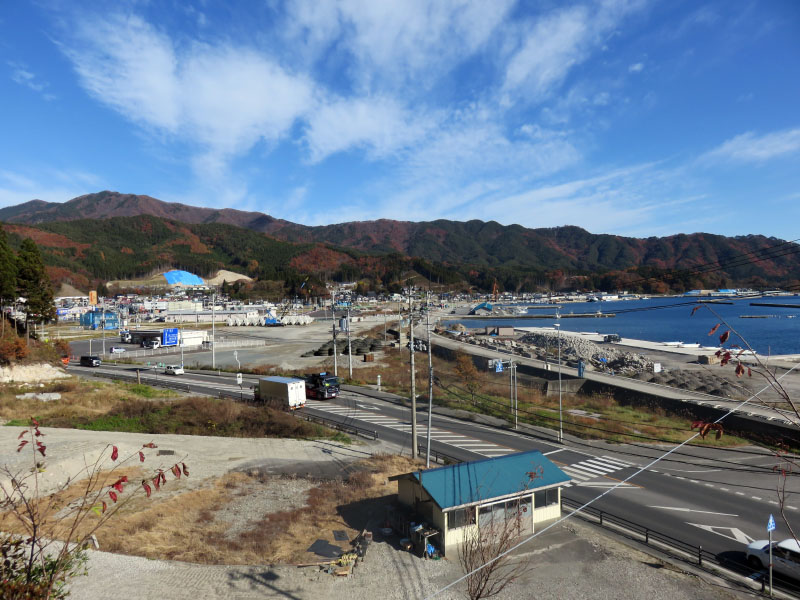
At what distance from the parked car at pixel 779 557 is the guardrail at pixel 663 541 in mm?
283

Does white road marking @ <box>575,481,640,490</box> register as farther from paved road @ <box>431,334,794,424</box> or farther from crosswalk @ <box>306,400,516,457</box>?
paved road @ <box>431,334,794,424</box>

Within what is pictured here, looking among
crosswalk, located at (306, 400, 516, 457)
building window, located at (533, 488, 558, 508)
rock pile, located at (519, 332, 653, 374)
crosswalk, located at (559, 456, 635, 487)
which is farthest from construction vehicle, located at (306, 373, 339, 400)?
rock pile, located at (519, 332, 653, 374)

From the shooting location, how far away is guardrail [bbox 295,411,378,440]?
29.2 metres

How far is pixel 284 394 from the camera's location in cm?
3409

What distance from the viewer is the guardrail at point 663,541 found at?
1403cm

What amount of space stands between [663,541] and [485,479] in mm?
6546

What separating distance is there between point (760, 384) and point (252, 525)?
2108 inches

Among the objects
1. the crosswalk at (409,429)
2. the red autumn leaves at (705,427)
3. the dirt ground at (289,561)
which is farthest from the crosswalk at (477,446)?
the red autumn leaves at (705,427)

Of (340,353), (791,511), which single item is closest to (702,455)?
(791,511)

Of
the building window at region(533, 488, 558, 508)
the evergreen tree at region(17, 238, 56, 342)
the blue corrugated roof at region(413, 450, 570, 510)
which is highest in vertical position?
the evergreen tree at region(17, 238, 56, 342)

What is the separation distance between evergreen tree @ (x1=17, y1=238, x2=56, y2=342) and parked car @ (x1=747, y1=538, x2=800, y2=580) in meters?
63.9

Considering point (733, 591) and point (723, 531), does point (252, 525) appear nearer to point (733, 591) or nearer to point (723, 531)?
point (733, 591)

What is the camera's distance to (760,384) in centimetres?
4797

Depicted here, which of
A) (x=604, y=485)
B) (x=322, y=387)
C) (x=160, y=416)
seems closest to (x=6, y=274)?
(x=160, y=416)
